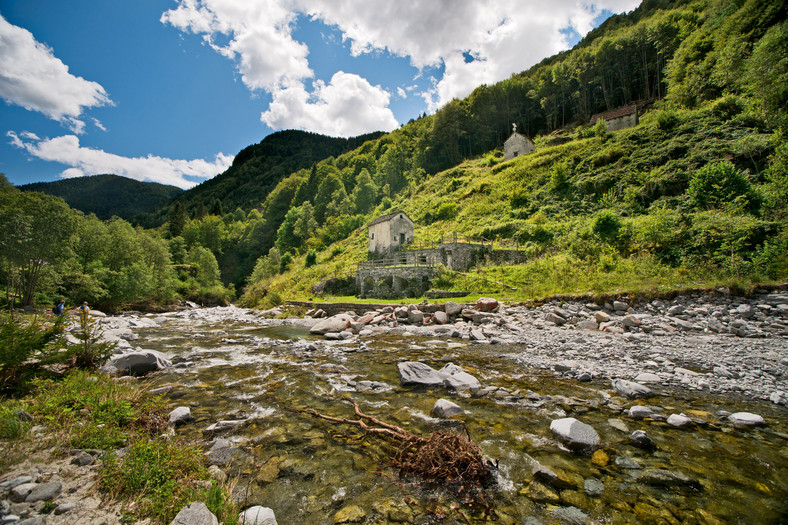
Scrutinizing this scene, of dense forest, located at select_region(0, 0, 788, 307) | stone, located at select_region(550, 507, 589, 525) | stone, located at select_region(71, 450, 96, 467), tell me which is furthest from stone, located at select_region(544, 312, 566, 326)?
stone, located at select_region(71, 450, 96, 467)

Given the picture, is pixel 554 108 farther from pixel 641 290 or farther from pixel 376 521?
pixel 376 521

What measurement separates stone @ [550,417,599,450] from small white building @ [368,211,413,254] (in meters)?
31.2

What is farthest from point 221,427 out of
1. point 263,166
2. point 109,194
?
point 109,194

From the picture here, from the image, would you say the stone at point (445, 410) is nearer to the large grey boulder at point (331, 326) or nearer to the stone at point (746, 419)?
the stone at point (746, 419)

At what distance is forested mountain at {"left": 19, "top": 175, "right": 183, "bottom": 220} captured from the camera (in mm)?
125750

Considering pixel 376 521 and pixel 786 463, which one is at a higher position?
pixel 376 521

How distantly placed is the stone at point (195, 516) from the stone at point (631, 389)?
23.5ft

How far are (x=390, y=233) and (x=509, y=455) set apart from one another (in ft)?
104

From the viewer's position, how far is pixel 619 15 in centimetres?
8081

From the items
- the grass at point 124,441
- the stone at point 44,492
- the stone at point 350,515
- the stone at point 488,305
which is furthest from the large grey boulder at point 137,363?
the stone at point 488,305

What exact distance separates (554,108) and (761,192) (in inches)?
2530

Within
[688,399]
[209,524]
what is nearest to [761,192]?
[688,399]

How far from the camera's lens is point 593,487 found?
3.39m

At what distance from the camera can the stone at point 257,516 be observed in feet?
8.96
